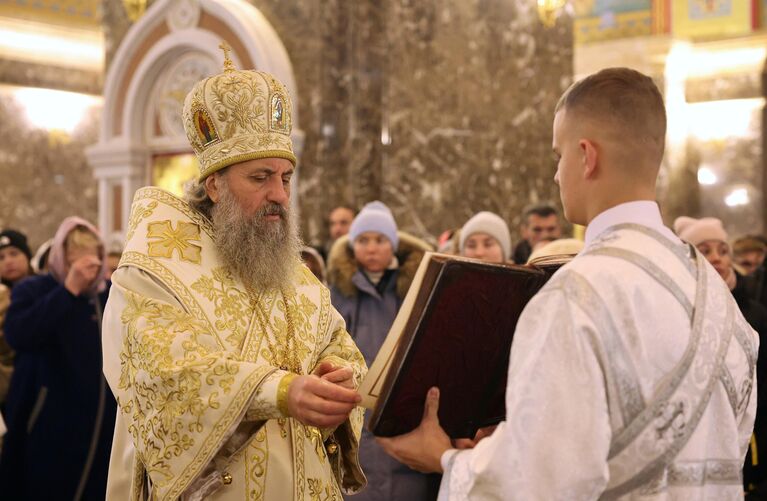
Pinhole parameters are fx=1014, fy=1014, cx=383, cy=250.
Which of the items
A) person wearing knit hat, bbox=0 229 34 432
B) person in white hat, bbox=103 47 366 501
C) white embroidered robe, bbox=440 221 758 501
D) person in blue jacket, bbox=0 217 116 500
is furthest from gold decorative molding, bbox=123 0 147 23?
white embroidered robe, bbox=440 221 758 501

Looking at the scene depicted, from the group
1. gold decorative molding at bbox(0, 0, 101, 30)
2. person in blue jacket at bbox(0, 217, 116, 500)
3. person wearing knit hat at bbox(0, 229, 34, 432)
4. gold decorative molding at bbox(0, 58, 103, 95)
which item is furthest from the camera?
gold decorative molding at bbox(0, 0, 101, 30)

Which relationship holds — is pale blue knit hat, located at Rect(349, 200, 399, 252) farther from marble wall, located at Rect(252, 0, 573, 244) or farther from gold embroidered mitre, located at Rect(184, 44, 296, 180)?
gold embroidered mitre, located at Rect(184, 44, 296, 180)

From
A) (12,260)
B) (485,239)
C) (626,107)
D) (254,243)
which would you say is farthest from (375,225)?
(626,107)

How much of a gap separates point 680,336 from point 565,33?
6.24m

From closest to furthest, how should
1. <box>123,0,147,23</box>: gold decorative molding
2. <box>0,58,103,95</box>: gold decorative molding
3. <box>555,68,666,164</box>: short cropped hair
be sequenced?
<box>555,68,666,164</box>: short cropped hair < <box>123,0,147,23</box>: gold decorative molding < <box>0,58,103,95</box>: gold decorative molding

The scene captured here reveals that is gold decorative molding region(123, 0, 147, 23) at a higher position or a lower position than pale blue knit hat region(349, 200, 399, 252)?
higher

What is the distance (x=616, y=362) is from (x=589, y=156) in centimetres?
42

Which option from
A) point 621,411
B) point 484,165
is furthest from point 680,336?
point 484,165

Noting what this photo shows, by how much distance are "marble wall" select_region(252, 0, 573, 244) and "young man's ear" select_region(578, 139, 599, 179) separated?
479 cm

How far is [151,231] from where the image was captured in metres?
2.80

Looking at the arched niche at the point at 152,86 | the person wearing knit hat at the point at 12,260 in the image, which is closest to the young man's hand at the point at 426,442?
the person wearing knit hat at the point at 12,260

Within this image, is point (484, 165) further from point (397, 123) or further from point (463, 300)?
point (463, 300)

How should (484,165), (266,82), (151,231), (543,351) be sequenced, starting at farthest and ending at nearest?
(484,165)
(266,82)
(151,231)
(543,351)

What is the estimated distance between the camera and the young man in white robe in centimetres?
179
